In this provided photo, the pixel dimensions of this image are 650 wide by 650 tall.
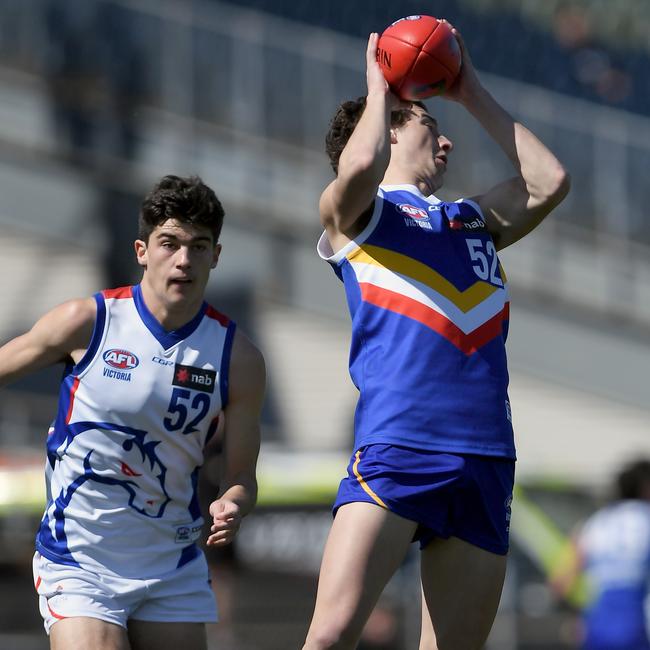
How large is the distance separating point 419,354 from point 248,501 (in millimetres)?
870

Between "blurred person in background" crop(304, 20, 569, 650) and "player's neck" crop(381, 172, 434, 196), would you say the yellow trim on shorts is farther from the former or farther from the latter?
"player's neck" crop(381, 172, 434, 196)

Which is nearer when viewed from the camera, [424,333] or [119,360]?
[424,333]

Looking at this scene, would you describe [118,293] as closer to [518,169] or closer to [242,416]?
[242,416]

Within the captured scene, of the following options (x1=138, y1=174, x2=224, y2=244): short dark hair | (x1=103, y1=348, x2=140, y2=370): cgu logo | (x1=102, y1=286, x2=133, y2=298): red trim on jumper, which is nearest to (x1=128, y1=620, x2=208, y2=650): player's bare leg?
(x1=103, y1=348, x2=140, y2=370): cgu logo

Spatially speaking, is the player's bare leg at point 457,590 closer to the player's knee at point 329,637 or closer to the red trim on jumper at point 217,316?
the player's knee at point 329,637

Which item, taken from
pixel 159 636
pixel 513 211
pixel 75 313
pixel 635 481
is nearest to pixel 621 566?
pixel 635 481

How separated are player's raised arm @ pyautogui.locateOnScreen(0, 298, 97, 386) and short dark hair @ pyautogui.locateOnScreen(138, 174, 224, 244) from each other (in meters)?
0.40

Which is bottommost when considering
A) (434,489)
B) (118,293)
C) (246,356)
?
(434,489)

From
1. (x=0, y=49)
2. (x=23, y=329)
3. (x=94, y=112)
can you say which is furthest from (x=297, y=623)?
(x=0, y=49)

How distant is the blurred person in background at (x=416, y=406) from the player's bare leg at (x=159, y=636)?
79cm

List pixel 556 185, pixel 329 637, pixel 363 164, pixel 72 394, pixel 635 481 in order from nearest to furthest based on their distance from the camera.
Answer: pixel 329 637 → pixel 363 164 → pixel 556 185 → pixel 72 394 → pixel 635 481

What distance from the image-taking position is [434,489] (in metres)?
4.45

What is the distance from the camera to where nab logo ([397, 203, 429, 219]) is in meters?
4.70

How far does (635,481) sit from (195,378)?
4654mm
